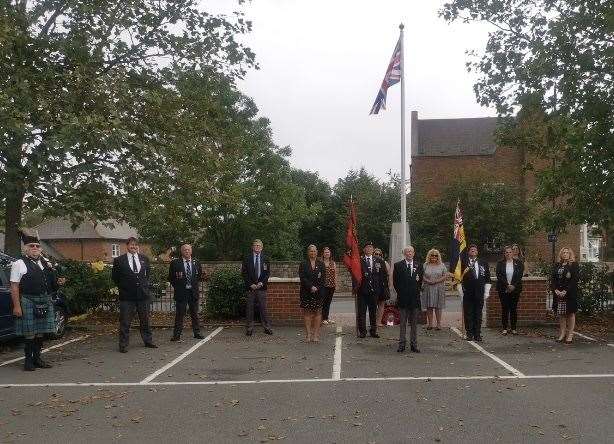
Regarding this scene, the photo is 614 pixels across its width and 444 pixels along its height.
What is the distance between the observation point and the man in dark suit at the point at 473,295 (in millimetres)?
12695

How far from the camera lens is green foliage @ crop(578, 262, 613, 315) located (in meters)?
15.6

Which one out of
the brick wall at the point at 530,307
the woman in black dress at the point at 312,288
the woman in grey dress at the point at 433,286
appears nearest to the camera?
the woman in black dress at the point at 312,288

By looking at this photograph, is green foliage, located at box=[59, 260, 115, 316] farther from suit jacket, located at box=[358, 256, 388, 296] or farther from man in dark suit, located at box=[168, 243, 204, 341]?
suit jacket, located at box=[358, 256, 388, 296]

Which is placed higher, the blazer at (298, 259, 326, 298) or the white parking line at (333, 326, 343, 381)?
the blazer at (298, 259, 326, 298)

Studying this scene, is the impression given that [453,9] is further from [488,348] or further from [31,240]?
[31,240]

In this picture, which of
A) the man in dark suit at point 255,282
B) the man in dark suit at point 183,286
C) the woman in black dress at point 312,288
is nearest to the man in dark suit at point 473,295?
the woman in black dress at point 312,288

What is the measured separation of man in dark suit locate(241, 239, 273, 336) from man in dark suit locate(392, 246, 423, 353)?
9.81 feet

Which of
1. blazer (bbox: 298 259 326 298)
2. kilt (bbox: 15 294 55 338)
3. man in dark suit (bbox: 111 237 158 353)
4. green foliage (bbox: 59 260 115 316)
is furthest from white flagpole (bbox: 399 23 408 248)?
kilt (bbox: 15 294 55 338)

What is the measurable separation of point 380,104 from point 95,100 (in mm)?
7063

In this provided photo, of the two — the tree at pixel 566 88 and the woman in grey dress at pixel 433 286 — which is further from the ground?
the tree at pixel 566 88

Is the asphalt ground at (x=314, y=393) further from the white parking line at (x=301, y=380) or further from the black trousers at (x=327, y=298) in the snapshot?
the black trousers at (x=327, y=298)

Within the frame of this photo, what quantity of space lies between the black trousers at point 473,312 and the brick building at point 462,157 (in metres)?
35.4

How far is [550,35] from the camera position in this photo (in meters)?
15.1

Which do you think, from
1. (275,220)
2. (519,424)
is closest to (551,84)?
(519,424)
